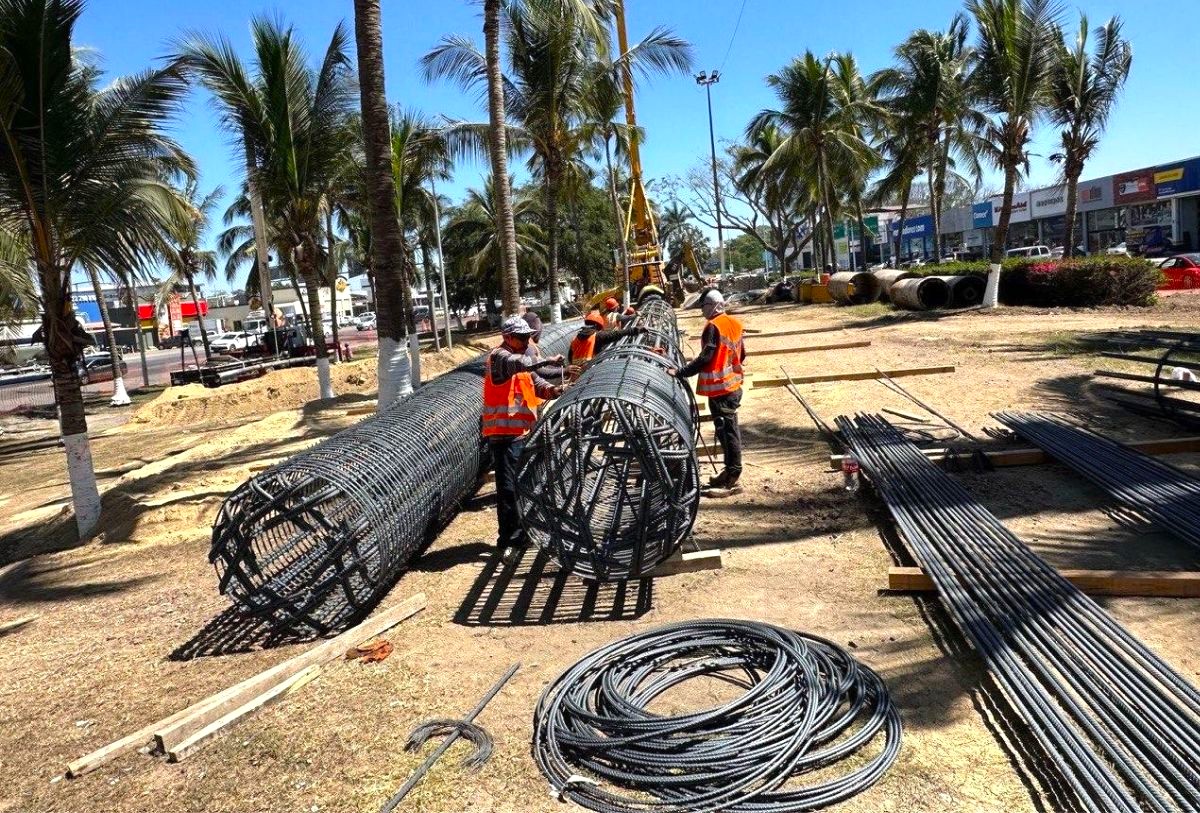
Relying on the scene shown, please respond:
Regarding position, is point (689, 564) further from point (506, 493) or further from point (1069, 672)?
point (1069, 672)

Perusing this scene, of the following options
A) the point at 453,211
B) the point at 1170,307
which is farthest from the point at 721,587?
the point at 453,211

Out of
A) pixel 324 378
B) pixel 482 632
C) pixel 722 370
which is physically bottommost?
pixel 482 632

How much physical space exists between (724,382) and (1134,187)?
42574 millimetres

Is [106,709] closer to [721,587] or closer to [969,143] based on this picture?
[721,587]

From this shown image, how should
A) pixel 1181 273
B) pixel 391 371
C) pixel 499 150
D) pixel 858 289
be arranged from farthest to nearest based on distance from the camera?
pixel 858 289, pixel 1181 273, pixel 499 150, pixel 391 371

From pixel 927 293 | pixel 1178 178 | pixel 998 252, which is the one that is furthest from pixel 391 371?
pixel 1178 178

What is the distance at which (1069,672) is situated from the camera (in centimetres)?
375

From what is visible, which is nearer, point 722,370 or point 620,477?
point 620,477

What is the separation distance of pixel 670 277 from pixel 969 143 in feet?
38.1

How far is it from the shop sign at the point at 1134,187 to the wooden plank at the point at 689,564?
4291cm

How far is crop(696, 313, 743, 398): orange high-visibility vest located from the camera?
7402 mm

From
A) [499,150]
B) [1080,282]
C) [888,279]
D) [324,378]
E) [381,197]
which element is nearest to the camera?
[381,197]

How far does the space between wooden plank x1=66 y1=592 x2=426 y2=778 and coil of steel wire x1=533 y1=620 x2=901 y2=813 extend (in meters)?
1.43

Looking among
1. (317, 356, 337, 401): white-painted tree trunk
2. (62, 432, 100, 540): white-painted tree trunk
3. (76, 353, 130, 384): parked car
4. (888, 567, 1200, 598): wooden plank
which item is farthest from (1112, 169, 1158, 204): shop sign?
(62, 432, 100, 540): white-painted tree trunk
